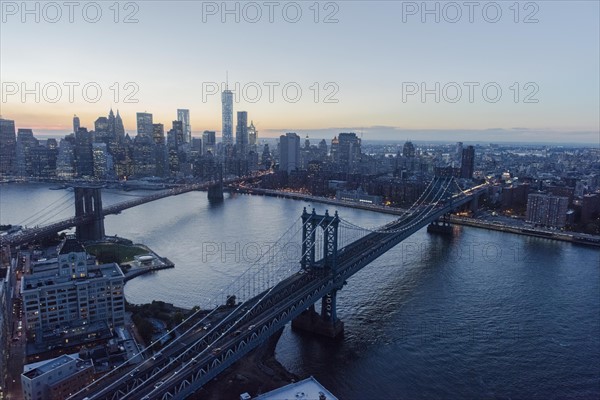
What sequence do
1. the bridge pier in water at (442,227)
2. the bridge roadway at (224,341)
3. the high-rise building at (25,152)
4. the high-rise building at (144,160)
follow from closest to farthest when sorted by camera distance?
1. the bridge roadway at (224,341)
2. the bridge pier in water at (442,227)
3. the high-rise building at (25,152)
4. the high-rise building at (144,160)

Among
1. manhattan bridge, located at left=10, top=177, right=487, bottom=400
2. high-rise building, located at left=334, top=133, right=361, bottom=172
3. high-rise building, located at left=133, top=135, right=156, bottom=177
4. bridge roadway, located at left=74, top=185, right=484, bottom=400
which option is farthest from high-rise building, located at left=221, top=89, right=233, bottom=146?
bridge roadway, located at left=74, top=185, right=484, bottom=400

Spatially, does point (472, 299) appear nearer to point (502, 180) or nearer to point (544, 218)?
point (544, 218)

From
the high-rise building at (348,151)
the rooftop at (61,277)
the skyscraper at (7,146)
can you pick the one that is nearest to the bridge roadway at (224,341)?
the rooftop at (61,277)

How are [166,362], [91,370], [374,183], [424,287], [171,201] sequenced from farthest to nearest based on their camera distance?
1. [374,183]
2. [171,201]
3. [424,287]
4. [91,370]
5. [166,362]

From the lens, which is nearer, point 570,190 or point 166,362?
point 166,362

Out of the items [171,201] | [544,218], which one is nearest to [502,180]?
[544,218]

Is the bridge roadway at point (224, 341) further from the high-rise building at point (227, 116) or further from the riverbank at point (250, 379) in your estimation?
the high-rise building at point (227, 116)
